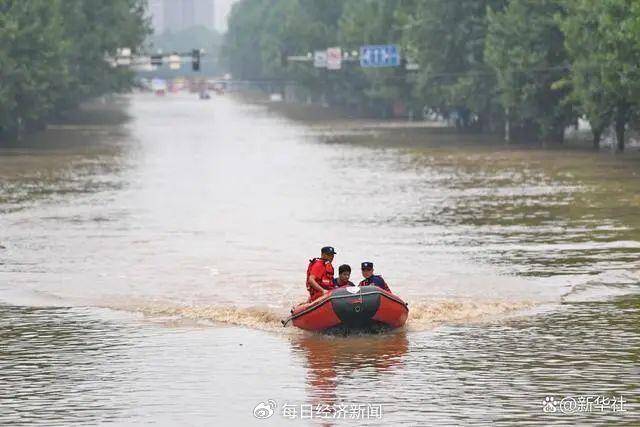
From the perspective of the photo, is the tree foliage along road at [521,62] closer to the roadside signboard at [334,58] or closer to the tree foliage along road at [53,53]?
the roadside signboard at [334,58]

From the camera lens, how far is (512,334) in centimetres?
A: 3197

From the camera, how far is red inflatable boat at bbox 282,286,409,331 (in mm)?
30859

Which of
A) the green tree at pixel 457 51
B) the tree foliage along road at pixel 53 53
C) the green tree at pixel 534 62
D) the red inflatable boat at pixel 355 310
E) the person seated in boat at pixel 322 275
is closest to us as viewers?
the red inflatable boat at pixel 355 310

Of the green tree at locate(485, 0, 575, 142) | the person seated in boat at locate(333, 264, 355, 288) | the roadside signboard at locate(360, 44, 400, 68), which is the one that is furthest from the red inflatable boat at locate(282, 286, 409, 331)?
the roadside signboard at locate(360, 44, 400, 68)

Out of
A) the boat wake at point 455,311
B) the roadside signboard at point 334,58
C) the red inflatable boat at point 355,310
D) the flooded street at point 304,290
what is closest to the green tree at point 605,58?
the flooded street at point 304,290

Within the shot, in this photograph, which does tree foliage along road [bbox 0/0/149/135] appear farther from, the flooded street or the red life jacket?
the red life jacket

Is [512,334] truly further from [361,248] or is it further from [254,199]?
[254,199]

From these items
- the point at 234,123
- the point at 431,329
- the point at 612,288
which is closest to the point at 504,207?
the point at 612,288

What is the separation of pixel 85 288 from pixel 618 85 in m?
47.0

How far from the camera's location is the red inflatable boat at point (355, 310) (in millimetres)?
30859

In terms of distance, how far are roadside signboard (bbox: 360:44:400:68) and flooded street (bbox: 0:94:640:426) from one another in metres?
59.0

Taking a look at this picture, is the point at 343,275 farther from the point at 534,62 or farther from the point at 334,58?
the point at 334,58

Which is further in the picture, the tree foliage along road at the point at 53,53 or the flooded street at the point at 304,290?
the tree foliage along road at the point at 53,53

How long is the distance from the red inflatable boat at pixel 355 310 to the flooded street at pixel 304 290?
392 mm
